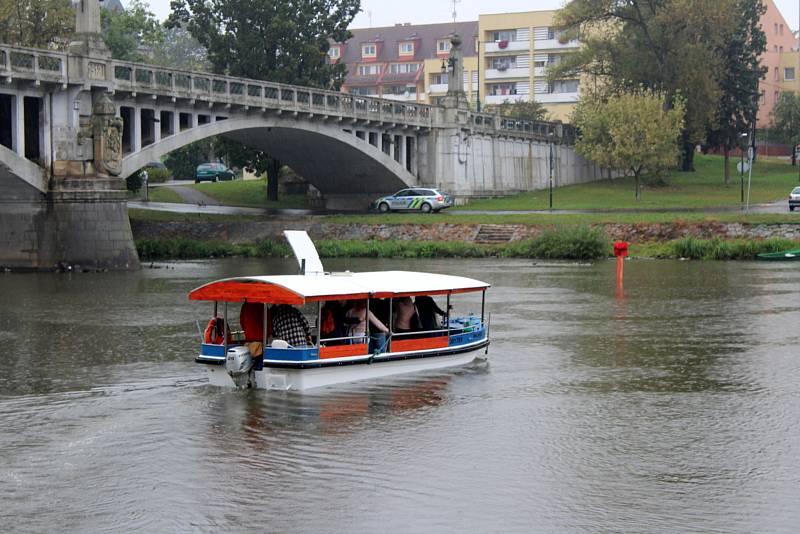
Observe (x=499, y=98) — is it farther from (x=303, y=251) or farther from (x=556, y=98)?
(x=303, y=251)

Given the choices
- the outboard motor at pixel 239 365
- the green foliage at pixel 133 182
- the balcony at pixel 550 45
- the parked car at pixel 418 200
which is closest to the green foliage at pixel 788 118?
the balcony at pixel 550 45

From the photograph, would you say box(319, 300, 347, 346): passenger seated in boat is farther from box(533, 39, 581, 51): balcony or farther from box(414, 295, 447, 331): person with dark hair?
box(533, 39, 581, 51): balcony

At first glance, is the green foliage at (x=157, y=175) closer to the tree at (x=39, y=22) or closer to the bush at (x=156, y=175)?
the bush at (x=156, y=175)

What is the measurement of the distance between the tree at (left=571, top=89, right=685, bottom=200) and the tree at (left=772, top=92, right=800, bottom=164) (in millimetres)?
28245

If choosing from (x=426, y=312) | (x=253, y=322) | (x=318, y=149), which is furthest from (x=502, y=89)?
(x=253, y=322)

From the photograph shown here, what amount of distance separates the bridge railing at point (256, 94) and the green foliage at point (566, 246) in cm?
1440

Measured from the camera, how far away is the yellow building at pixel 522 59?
134m

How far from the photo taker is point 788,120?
112438mm

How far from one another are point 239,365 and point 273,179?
66.3 meters

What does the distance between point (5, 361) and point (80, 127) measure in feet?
93.9

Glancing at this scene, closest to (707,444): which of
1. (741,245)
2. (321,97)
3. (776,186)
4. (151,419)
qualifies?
(151,419)

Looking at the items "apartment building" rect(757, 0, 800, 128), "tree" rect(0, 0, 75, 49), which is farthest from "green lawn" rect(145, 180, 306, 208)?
"apartment building" rect(757, 0, 800, 128)

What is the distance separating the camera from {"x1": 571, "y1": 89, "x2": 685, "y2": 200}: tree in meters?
81.9

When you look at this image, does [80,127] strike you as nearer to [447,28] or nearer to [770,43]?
[770,43]
